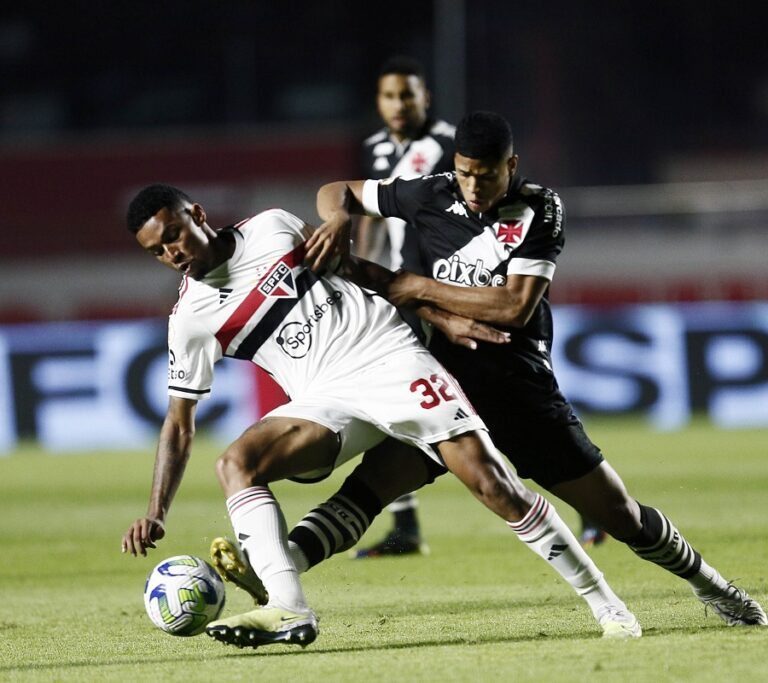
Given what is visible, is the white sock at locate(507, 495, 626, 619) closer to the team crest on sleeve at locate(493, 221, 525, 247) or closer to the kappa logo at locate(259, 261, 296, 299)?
the team crest on sleeve at locate(493, 221, 525, 247)

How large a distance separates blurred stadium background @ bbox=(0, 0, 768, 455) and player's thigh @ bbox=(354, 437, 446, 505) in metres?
9.10

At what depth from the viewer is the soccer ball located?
510cm

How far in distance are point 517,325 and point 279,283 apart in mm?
907

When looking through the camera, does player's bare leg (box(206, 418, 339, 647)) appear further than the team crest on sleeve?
No

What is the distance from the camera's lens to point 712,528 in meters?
8.60

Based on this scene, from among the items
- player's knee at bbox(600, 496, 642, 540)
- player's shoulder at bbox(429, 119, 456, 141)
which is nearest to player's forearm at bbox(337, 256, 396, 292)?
player's knee at bbox(600, 496, 642, 540)

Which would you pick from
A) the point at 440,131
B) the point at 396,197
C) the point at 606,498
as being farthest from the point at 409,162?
the point at 606,498

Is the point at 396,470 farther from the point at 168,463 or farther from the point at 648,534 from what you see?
the point at 648,534

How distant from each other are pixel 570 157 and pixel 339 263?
14.8 m

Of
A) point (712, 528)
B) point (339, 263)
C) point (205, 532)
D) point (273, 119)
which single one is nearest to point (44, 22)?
point (273, 119)

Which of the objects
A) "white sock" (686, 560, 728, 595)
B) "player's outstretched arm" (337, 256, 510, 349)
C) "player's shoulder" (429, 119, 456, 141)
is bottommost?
"white sock" (686, 560, 728, 595)

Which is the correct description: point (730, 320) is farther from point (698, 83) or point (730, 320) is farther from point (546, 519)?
point (546, 519)

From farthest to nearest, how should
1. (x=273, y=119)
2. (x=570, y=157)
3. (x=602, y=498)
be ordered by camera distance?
(x=273, y=119) < (x=570, y=157) < (x=602, y=498)

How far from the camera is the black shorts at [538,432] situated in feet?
17.4
